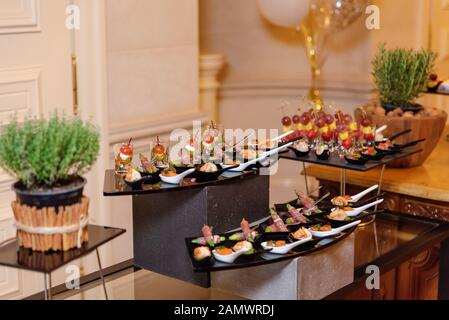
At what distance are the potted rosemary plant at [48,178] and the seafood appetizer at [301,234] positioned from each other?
52cm

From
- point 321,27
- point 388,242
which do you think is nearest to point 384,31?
point 321,27

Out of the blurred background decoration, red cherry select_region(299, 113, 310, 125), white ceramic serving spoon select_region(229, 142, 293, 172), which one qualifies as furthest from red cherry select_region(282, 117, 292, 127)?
the blurred background decoration

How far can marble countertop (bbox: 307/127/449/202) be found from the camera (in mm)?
2725

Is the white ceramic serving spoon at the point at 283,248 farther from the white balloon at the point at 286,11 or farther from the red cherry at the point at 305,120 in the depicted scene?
the white balloon at the point at 286,11

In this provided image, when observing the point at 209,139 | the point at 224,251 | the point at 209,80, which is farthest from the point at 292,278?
the point at 209,80

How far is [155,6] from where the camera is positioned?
320 cm

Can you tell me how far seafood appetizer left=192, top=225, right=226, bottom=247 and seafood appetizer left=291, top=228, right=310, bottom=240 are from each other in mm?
169

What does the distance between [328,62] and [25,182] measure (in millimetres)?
3203

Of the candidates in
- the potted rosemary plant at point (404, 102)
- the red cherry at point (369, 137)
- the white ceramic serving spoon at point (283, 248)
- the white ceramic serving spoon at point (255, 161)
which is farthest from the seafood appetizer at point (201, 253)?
the potted rosemary plant at point (404, 102)

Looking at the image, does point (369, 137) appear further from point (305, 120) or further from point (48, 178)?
point (48, 178)

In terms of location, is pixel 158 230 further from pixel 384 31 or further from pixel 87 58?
pixel 384 31

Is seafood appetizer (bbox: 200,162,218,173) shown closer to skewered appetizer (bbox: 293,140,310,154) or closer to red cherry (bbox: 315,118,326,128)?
skewered appetizer (bbox: 293,140,310,154)

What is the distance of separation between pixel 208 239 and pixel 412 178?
4.16ft

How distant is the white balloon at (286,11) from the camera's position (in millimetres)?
4094
